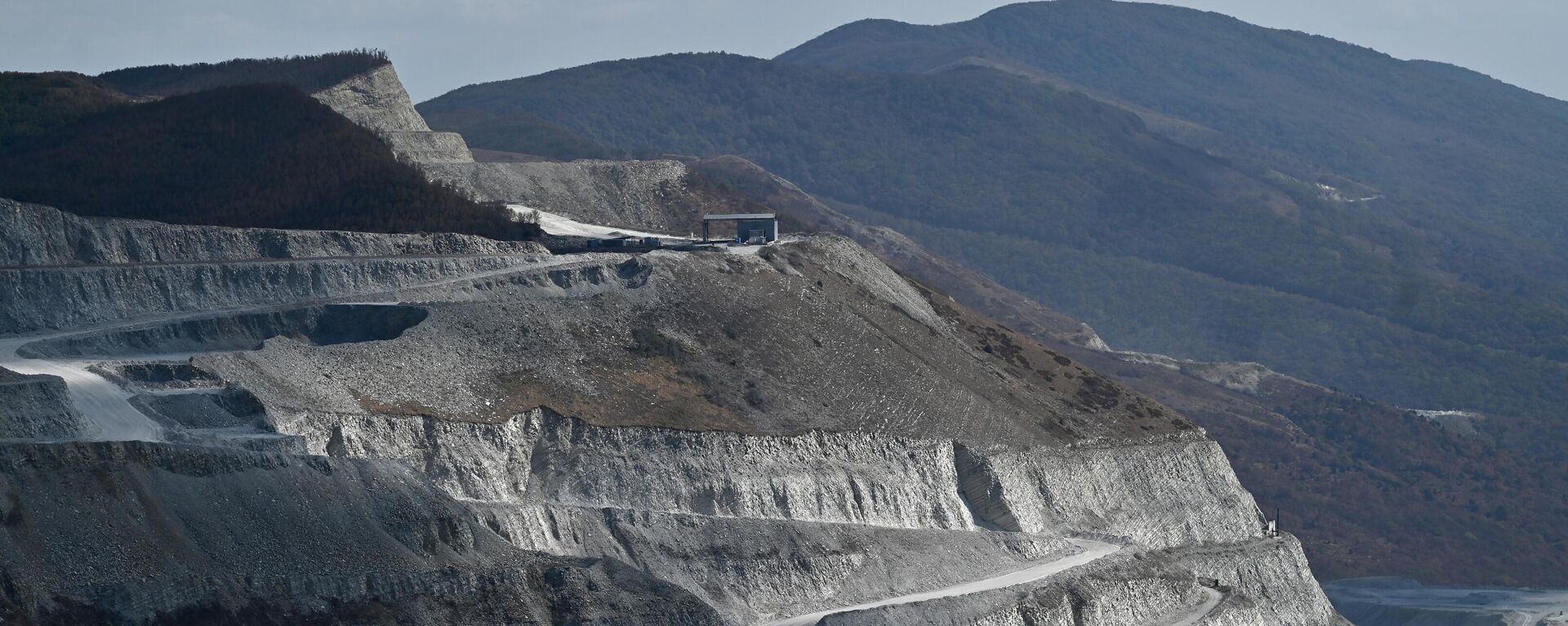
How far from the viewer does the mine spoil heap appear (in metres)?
57.6

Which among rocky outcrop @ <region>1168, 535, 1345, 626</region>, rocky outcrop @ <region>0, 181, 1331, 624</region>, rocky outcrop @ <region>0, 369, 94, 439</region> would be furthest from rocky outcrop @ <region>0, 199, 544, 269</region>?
rocky outcrop @ <region>1168, 535, 1345, 626</region>

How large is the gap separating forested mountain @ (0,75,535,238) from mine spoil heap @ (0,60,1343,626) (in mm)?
4764

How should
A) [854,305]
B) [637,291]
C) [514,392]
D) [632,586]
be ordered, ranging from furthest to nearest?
[854,305], [637,291], [514,392], [632,586]

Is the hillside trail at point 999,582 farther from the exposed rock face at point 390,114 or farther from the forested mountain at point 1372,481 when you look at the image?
the forested mountain at point 1372,481

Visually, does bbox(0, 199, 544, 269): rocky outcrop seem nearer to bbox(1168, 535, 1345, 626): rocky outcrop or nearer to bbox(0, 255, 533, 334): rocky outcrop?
bbox(0, 255, 533, 334): rocky outcrop

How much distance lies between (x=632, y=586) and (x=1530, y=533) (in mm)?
124135

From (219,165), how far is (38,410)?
40.7 meters

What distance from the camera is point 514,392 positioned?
78.4 m

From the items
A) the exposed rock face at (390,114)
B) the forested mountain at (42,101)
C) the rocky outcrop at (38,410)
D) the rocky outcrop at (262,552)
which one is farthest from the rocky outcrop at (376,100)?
A: the rocky outcrop at (262,552)

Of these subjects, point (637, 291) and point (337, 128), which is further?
point (337, 128)

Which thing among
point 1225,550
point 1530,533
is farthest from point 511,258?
point 1530,533

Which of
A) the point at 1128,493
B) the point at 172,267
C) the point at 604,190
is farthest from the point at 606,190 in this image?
the point at 172,267

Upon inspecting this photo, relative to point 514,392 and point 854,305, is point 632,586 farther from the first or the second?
point 854,305

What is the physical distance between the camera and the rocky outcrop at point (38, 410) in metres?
59.7
